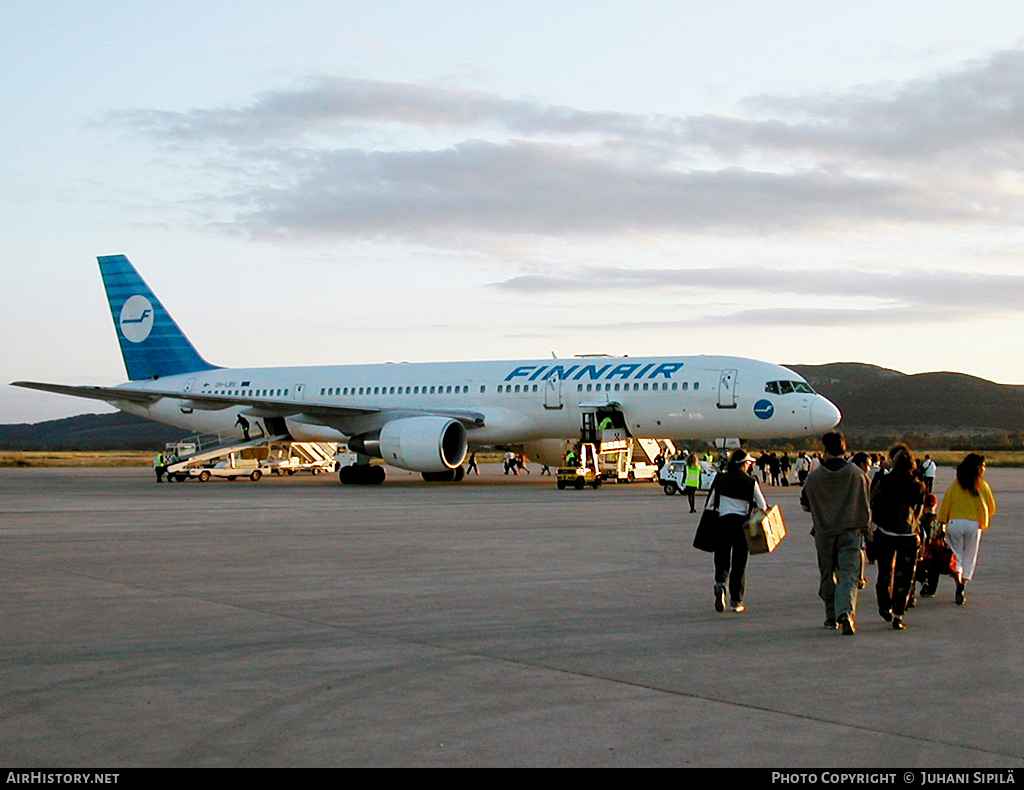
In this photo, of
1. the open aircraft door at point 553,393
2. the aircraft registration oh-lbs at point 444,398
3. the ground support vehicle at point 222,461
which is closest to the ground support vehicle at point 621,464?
the aircraft registration oh-lbs at point 444,398

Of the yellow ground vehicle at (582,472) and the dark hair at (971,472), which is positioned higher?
the dark hair at (971,472)

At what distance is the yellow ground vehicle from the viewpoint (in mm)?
30797

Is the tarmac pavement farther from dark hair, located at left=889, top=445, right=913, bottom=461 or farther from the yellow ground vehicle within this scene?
the yellow ground vehicle

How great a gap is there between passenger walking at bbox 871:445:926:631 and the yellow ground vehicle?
21411 mm

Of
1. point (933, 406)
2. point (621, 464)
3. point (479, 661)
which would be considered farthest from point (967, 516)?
point (933, 406)

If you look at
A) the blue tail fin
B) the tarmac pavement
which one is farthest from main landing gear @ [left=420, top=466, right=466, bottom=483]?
the tarmac pavement

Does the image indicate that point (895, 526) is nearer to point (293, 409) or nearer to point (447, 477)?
point (293, 409)

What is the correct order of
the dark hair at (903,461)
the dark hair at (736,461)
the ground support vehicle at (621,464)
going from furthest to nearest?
the ground support vehicle at (621,464)
the dark hair at (736,461)
the dark hair at (903,461)

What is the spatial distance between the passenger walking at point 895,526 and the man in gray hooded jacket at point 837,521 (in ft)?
1.09

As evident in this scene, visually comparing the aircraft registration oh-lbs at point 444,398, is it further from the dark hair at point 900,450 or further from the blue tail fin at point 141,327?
the dark hair at point 900,450

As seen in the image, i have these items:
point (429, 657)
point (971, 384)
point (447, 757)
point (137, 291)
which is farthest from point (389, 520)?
point (971, 384)

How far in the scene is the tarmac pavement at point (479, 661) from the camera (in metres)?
5.50

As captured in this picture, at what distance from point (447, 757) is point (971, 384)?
169m

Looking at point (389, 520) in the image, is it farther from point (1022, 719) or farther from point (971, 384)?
point (971, 384)
